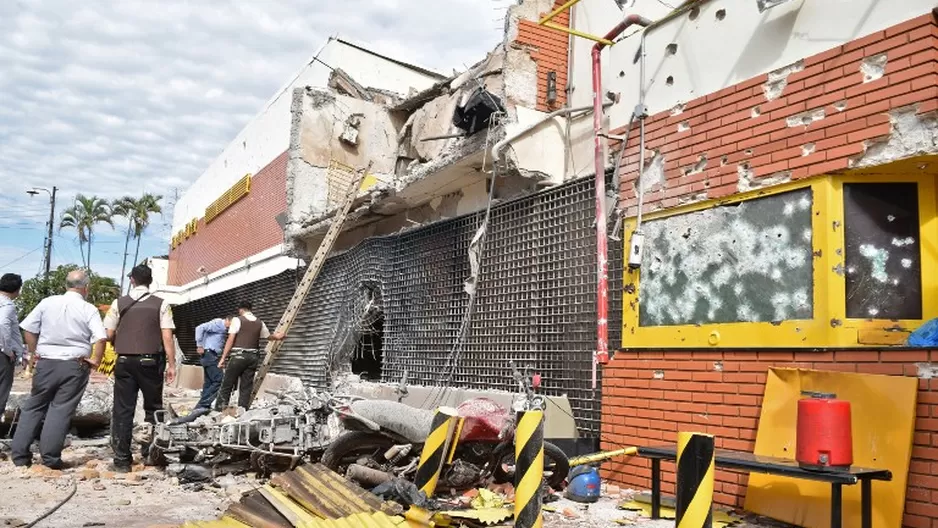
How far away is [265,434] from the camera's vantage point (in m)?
5.82

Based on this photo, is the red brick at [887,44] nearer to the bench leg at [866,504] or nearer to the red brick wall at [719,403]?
the red brick wall at [719,403]

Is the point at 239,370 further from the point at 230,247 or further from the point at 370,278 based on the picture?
the point at 230,247

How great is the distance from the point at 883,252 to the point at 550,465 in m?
2.60

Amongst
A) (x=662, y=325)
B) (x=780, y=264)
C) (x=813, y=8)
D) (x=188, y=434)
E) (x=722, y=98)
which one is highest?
(x=813, y=8)

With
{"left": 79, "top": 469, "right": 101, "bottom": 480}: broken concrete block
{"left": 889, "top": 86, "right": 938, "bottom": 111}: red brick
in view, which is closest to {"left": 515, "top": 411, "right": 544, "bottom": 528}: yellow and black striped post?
{"left": 889, "top": 86, "right": 938, "bottom": 111}: red brick

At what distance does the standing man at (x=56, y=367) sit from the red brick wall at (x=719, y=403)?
445 centimetres

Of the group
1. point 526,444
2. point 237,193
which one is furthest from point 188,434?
point 237,193

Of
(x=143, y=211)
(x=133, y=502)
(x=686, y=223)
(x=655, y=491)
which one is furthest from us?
(x=143, y=211)

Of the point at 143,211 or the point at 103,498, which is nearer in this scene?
the point at 103,498


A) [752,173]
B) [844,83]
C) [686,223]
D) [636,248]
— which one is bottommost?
[636,248]

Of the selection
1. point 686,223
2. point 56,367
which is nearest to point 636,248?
point 686,223

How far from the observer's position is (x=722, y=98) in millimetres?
5219

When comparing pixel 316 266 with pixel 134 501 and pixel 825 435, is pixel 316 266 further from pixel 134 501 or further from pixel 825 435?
pixel 825 435

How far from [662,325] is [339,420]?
2649mm
